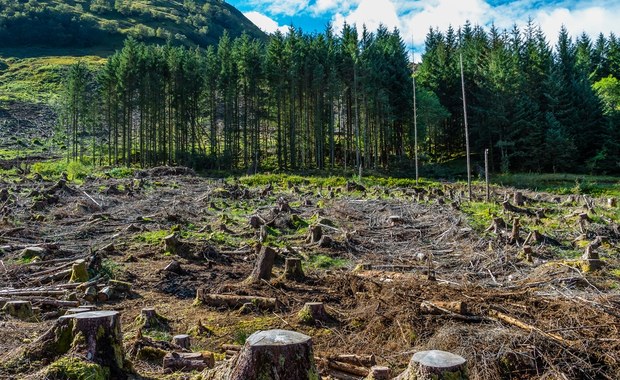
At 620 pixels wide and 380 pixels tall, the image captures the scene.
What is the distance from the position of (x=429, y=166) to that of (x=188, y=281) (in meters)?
36.7

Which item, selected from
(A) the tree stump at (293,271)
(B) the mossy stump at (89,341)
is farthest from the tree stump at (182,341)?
(A) the tree stump at (293,271)

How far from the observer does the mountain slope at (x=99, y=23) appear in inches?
4026

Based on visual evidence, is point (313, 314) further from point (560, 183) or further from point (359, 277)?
point (560, 183)

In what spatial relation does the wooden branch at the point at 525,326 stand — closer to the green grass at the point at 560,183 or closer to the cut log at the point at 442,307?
the cut log at the point at 442,307

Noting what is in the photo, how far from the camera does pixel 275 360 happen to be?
3.41 metres

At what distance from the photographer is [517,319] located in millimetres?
6195

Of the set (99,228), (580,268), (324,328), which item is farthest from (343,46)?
(324,328)

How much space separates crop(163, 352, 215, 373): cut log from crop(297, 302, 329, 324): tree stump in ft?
7.24

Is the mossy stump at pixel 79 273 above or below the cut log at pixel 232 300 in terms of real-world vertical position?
above

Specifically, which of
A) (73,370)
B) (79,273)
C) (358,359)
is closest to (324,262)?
(79,273)

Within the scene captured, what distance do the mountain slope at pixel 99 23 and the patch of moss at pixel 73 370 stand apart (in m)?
96.9

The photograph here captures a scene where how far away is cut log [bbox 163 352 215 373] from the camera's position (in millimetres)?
4766

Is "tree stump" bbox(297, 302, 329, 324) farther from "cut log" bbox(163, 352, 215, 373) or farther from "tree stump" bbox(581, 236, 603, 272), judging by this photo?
"tree stump" bbox(581, 236, 603, 272)

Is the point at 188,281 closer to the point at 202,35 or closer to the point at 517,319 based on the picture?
the point at 517,319
